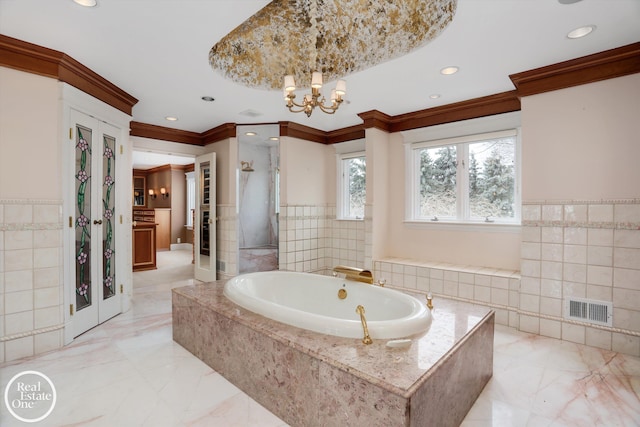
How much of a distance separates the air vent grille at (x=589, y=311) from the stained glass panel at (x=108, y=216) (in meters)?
4.20

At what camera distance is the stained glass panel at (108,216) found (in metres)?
3.09

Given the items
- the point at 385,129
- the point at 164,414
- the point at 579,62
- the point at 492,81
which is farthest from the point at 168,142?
the point at 579,62

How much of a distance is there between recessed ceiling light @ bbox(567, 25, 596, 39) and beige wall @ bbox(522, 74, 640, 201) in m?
0.58

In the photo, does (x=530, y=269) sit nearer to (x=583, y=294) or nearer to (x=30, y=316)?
(x=583, y=294)

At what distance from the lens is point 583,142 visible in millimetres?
2566

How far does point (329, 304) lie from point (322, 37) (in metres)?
2.32

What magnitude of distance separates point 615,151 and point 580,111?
408mm

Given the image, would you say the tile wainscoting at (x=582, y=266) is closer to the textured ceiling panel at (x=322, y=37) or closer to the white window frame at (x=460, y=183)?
the white window frame at (x=460, y=183)

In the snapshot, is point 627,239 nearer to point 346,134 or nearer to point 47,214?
point 346,134

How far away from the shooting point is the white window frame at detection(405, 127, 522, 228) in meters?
3.29

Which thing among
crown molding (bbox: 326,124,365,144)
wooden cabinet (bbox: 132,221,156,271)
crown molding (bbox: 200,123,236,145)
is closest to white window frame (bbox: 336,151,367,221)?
crown molding (bbox: 326,124,365,144)

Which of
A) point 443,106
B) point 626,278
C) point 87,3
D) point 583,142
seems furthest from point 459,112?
point 87,3

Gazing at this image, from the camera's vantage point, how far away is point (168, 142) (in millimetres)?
4598

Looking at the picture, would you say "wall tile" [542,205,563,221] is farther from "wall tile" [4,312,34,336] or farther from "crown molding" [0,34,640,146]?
"wall tile" [4,312,34,336]
